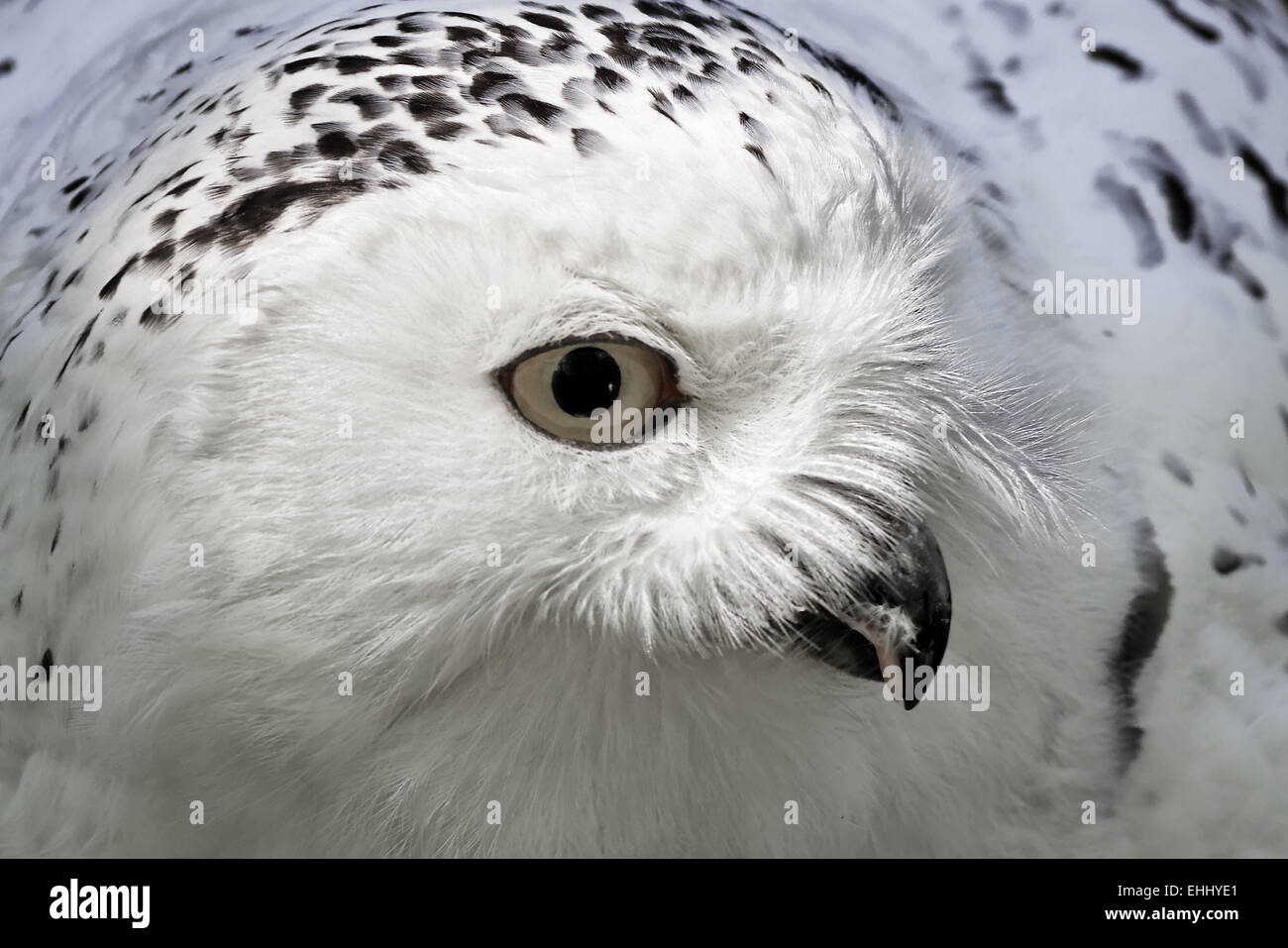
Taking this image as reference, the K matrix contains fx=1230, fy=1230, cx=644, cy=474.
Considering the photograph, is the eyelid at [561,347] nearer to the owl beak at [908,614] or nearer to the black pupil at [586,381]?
the black pupil at [586,381]

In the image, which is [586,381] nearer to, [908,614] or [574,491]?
[574,491]

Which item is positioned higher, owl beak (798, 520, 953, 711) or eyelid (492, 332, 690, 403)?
eyelid (492, 332, 690, 403)

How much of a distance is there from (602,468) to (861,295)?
0.19m

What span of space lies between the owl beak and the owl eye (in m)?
0.16

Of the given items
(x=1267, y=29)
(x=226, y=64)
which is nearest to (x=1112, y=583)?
(x=1267, y=29)

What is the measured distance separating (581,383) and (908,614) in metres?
0.22

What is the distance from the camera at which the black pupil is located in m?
0.65

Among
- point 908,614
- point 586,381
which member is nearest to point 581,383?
point 586,381

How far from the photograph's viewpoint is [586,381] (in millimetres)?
656

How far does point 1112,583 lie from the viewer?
36.3 inches

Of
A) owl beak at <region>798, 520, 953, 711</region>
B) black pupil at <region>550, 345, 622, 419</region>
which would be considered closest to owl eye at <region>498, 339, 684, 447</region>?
black pupil at <region>550, 345, 622, 419</region>

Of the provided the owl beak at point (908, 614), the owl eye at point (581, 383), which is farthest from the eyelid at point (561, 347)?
the owl beak at point (908, 614)

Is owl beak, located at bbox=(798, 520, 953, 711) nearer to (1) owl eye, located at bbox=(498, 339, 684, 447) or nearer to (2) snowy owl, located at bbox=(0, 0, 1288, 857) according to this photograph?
(2) snowy owl, located at bbox=(0, 0, 1288, 857)

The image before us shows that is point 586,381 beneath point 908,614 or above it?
above
